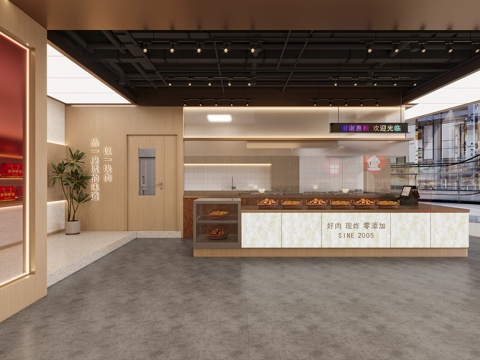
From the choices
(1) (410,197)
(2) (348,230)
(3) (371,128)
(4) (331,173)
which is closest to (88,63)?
(2) (348,230)

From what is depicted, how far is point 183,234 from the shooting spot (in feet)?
26.0

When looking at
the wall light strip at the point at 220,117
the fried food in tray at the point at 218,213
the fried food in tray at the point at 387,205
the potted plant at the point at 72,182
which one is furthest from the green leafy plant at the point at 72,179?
the fried food in tray at the point at 387,205

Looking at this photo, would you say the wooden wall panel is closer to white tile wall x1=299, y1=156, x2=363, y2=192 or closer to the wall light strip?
the wall light strip

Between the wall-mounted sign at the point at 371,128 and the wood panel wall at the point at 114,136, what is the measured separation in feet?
12.7

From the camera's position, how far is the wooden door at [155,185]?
8.09 meters

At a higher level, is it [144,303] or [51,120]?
[51,120]

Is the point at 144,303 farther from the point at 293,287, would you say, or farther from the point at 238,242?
the point at 238,242

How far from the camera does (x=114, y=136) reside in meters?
8.02

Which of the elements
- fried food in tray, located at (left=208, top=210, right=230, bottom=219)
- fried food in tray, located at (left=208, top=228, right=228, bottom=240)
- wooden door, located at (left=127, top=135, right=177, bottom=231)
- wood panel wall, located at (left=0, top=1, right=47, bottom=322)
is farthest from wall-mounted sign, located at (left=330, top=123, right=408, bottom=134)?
wood panel wall, located at (left=0, top=1, right=47, bottom=322)

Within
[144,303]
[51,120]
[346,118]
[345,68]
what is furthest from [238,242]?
[51,120]

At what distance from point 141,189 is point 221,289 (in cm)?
478

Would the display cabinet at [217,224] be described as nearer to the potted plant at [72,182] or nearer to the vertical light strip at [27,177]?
the vertical light strip at [27,177]

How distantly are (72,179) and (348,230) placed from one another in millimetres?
6271

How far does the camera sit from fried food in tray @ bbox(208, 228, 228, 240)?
586 centimetres
